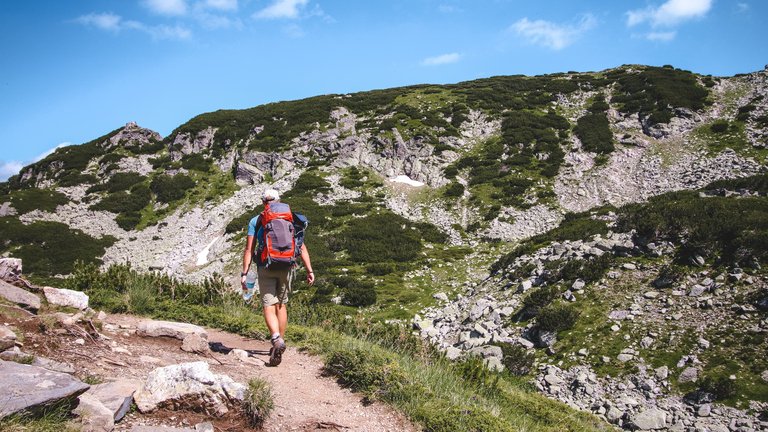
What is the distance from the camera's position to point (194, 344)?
6.81 meters

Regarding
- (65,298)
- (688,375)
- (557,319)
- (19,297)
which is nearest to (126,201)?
(65,298)

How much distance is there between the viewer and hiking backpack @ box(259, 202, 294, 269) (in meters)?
6.55

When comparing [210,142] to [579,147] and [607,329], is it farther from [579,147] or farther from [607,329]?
[607,329]

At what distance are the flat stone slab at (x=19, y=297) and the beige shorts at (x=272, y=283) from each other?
3557 mm

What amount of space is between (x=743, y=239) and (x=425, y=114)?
4088 cm

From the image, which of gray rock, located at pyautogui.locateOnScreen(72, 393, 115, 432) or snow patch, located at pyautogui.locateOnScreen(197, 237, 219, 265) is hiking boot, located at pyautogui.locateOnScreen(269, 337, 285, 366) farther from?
snow patch, located at pyautogui.locateOnScreen(197, 237, 219, 265)

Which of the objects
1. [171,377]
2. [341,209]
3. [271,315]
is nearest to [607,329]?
[271,315]

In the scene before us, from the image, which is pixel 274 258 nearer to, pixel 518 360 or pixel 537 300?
pixel 518 360

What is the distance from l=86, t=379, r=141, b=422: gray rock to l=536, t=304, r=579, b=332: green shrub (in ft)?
42.5

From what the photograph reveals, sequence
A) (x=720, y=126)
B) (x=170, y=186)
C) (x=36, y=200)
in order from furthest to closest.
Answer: (x=170, y=186), (x=36, y=200), (x=720, y=126)

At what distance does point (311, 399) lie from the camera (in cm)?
552

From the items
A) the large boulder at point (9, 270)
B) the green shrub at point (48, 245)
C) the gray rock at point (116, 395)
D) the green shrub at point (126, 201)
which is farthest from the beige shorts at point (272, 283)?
the green shrub at point (126, 201)

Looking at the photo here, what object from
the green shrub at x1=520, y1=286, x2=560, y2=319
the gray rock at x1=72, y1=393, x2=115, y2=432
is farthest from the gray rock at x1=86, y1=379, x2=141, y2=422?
the green shrub at x1=520, y1=286, x2=560, y2=319

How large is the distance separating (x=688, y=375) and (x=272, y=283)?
1115cm
